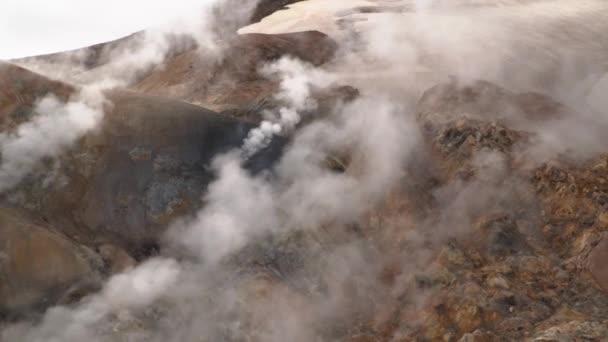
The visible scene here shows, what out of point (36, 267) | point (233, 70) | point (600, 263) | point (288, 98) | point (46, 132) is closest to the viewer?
point (600, 263)

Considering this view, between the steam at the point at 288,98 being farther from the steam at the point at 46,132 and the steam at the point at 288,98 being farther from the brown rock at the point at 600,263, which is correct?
the brown rock at the point at 600,263

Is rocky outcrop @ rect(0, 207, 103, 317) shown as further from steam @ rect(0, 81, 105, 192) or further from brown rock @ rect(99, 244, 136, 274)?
steam @ rect(0, 81, 105, 192)

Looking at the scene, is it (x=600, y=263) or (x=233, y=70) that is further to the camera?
(x=233, y=70)

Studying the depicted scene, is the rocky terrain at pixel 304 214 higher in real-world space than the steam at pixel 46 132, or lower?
lower

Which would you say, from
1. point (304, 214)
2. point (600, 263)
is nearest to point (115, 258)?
point (304, 214)

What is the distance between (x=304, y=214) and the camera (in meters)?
16.6

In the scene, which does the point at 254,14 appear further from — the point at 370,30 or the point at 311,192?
the point at 311,192

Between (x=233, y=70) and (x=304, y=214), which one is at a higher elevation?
(x=233, y=70)

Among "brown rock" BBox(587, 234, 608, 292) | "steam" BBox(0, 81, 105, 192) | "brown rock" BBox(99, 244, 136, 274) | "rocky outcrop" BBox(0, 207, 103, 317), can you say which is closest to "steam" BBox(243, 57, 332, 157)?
"steam" BBox(0, 81, 105, 192)

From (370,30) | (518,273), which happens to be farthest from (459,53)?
(518,273)

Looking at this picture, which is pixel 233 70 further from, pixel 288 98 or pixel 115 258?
pixel 115 258

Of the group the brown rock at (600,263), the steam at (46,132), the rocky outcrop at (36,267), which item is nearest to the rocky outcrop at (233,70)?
the steam at (46,132)

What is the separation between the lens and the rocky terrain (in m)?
13.3

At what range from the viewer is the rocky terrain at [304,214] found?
13289 millimetres
